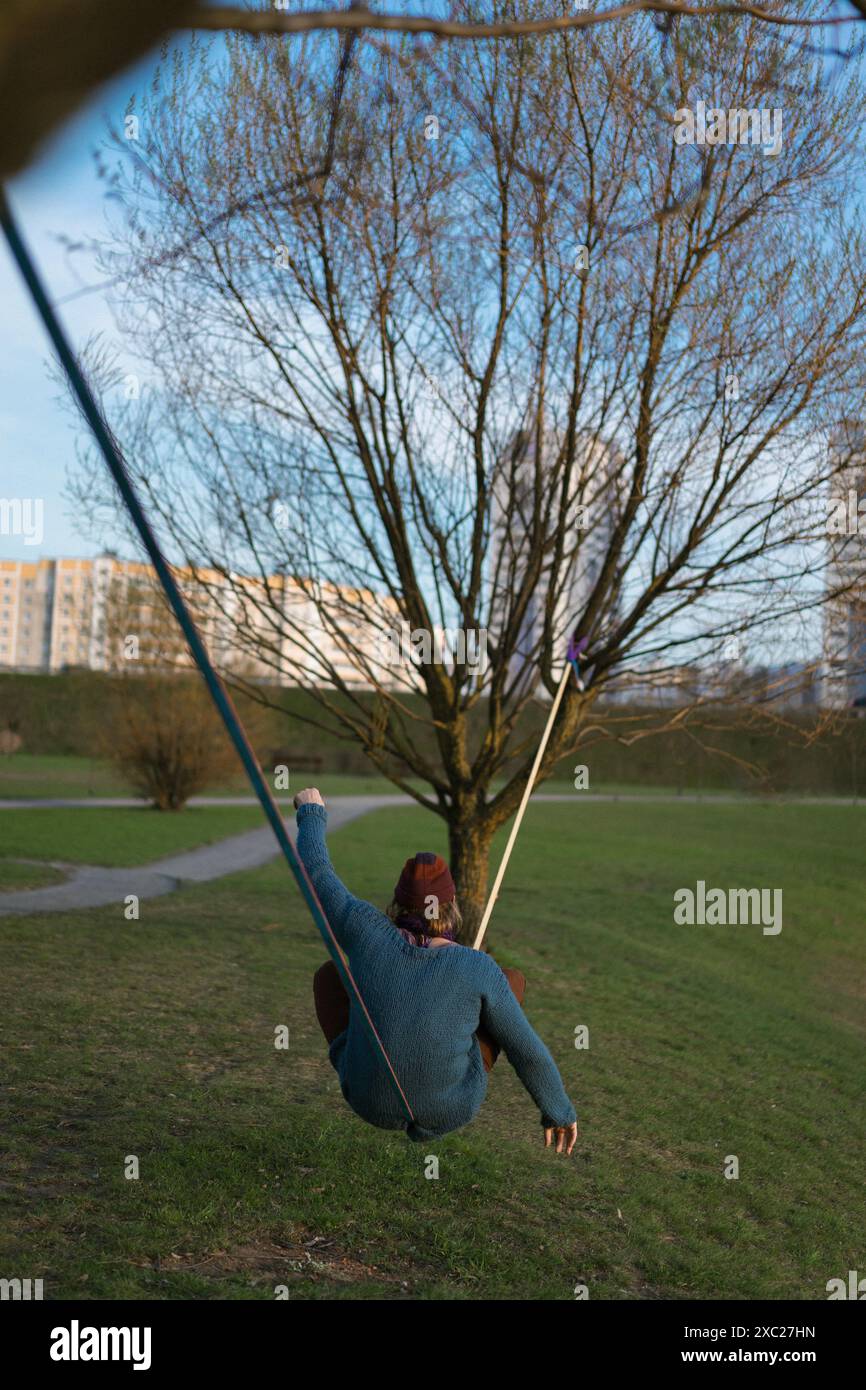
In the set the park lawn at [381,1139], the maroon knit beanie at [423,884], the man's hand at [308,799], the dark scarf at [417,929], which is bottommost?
the park lawn at [381,1139]

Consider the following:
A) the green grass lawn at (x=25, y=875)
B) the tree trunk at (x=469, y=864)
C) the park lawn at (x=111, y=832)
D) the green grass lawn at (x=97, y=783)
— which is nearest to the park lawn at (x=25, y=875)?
the green grass lawn at (x=25, y=875)

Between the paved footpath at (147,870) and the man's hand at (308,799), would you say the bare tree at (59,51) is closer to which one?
the man's hand at (308,799)

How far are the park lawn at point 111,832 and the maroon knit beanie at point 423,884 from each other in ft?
45.7

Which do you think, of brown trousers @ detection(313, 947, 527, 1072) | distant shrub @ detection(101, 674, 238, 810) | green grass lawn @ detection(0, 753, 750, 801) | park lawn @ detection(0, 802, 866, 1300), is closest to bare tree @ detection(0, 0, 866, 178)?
brown trousers @ detection(313, 947, 527, 1072)

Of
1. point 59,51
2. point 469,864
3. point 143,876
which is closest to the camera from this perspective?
point 59,51

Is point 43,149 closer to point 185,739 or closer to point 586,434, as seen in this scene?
point 586,434

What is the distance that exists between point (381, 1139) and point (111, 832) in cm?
1651

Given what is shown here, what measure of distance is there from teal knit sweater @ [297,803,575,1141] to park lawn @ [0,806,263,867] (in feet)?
45.7

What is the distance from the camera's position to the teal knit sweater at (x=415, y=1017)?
4375 millimetres

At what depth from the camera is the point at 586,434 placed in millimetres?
10211

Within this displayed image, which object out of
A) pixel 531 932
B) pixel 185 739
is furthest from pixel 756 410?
pixel 185 739

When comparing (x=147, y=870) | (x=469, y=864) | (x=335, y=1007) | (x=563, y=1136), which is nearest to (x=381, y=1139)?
(x=563, y=1136)

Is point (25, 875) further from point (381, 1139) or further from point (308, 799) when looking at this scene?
point (308, 799)

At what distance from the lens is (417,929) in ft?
15.0
